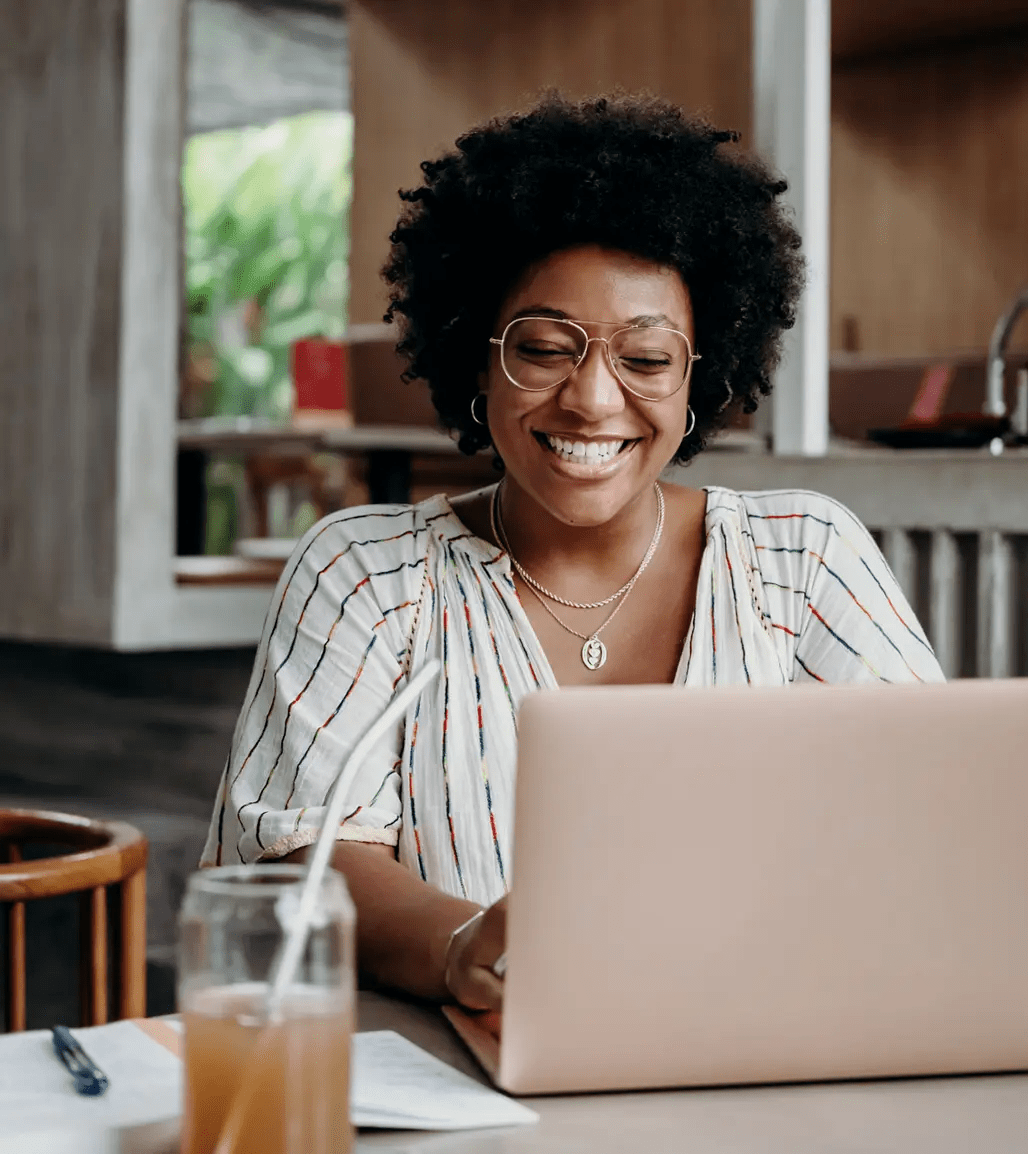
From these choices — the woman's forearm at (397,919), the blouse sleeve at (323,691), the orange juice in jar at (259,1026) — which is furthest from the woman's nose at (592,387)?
the orange juice in jar at (259,1026)

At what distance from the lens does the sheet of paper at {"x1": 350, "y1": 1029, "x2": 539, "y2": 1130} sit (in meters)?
0.86

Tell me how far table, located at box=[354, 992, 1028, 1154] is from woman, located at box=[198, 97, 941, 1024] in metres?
0.57

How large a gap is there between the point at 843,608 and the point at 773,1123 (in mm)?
848

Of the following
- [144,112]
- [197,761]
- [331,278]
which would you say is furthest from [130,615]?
[331,278]

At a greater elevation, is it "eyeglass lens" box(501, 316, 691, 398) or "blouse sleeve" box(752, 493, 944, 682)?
"eyeglass lens" box(501, 316, 691, 398)

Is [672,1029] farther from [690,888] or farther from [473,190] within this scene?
[473,190]

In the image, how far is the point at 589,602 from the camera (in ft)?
5.59

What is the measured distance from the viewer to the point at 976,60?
4.75 metres

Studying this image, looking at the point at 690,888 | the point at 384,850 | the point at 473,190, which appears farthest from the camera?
the point at 473,190

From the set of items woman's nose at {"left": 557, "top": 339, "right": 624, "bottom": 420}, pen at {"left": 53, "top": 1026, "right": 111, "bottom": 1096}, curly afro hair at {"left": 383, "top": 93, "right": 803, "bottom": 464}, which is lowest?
pen at {"left": 53, "top": 1026, "right": 111, "bottom": 1096}

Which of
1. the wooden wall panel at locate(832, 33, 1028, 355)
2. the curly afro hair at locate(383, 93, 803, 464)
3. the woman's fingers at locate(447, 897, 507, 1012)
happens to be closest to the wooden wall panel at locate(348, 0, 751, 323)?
the curly afro hair at locate(383, 93, 803, 464)

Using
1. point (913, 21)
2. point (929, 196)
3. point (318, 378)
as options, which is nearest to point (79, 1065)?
point (318, 378)

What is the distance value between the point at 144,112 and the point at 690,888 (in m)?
2.88

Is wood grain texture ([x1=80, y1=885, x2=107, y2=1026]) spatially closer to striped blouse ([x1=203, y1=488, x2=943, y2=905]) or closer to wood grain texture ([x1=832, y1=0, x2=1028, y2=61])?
striped blouse ([x1=203, y1=488, x2=943, y2=905])
